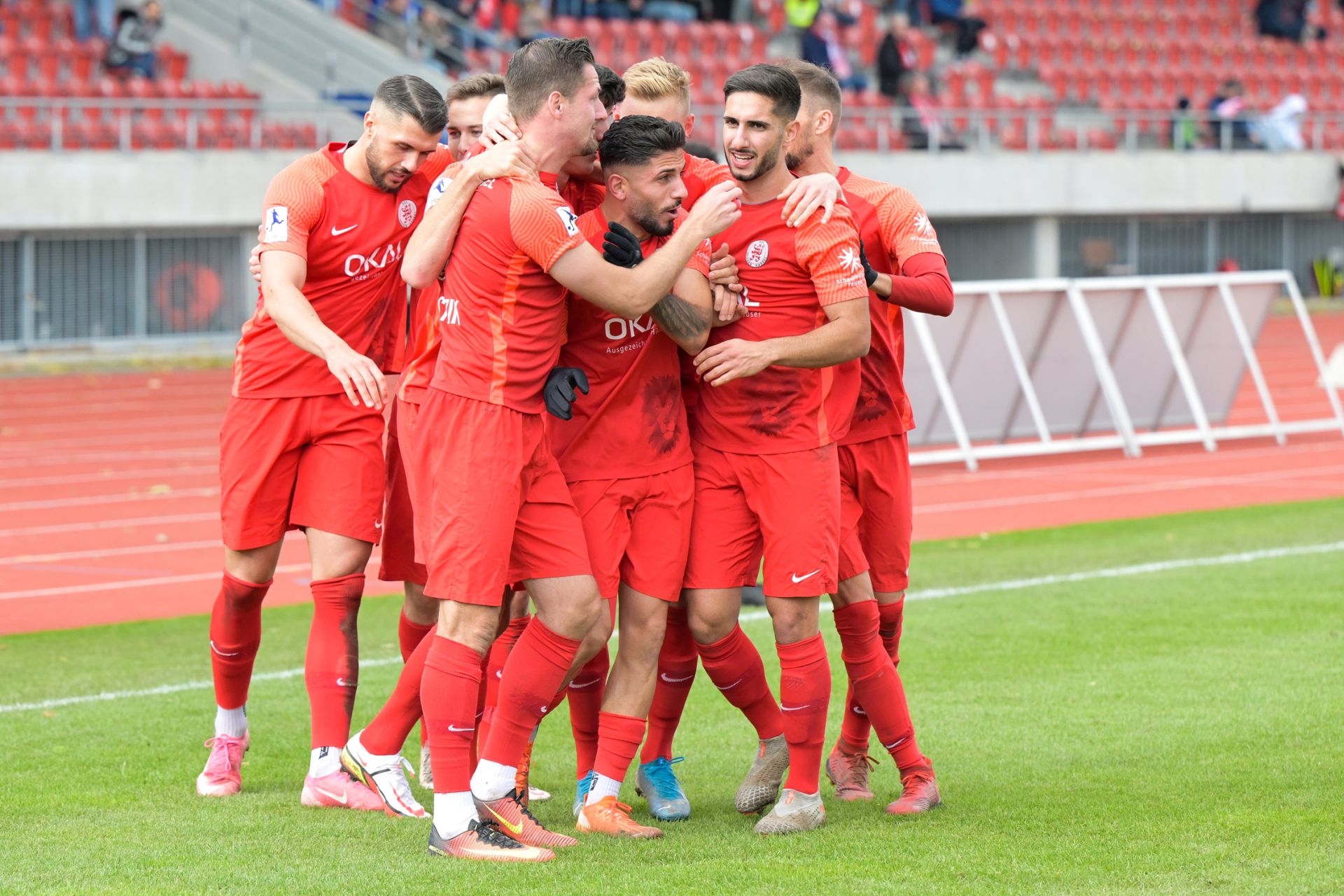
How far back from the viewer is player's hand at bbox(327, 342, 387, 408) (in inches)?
196

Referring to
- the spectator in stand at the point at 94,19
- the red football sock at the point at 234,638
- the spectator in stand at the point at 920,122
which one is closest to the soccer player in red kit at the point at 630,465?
the red football sock at the point at 234,638

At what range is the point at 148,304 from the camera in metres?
22.5

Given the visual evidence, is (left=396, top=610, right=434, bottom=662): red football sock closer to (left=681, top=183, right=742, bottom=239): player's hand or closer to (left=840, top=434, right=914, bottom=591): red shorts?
(left=840, top=434, right=914, bottom=591): red shorts

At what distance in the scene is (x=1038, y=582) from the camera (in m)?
9.81

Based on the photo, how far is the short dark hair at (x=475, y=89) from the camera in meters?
5.90

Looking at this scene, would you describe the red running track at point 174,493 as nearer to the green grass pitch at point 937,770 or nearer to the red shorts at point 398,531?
the green grass pitch at point 937,770

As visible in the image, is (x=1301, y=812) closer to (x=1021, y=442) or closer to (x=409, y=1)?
(x=1021, y=442)

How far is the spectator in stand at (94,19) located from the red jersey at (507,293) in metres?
21.3

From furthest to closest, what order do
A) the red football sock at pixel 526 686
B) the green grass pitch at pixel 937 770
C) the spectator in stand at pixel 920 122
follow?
the spectator in stand at pixel 920 122
the red football sock at pixel 526 686
the green grass pitch at pixel 937 770

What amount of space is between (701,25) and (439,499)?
2575 cm

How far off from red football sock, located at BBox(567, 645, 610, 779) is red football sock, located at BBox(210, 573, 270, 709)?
111 centimetres

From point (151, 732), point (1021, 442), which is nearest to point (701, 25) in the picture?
point (1021, 442)

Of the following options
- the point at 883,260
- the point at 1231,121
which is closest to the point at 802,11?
the point at 1231,121

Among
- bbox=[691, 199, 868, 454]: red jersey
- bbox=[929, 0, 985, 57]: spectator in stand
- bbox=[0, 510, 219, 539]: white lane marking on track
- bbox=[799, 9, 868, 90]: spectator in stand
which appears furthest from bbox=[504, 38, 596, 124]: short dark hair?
bbox=[929, 0, 985, 57]: spectator in stand
